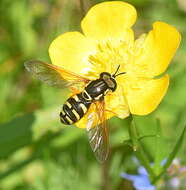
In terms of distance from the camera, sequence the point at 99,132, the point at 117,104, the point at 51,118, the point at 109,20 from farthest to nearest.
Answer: the point at 51,118
the point at 109,20
the point at 117,104
the point at 99,132

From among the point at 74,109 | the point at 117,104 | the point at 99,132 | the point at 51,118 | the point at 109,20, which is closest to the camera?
the point at 99,132

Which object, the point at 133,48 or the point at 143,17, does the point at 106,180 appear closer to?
the point at 133,48

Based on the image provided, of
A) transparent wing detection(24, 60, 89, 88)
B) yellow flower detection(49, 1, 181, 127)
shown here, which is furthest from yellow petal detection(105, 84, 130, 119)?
transparent wing detection(24, 60, 89, 88)

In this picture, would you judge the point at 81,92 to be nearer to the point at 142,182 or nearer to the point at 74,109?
the point at 74,109

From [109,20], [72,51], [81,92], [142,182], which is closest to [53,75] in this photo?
[81,92]

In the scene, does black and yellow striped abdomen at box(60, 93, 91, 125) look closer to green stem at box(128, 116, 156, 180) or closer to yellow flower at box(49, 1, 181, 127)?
yellow flower at box(49, 1, 181, 127)

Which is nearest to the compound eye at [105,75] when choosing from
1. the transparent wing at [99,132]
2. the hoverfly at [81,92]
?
the hoverfly at [81,92]
